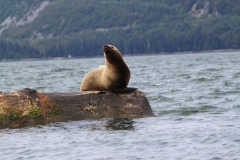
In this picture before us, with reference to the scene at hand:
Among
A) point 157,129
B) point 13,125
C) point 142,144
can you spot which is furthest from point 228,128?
point 13,125

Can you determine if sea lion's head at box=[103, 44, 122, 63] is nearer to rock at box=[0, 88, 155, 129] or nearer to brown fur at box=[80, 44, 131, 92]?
brown fur at box=[80, 44, 131, 92]

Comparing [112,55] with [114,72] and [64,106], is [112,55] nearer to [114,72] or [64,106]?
[114,72]

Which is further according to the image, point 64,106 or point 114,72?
point 114,72

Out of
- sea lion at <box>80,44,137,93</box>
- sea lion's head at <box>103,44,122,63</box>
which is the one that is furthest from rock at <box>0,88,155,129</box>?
sea lion's head at <box>103,44,122,63</box>

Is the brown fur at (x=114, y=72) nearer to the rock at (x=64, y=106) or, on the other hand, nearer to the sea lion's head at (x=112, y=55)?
the sea lion's head at (x=112, y=55)

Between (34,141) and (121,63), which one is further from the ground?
(121,63)

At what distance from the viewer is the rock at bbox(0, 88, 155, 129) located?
596 inches

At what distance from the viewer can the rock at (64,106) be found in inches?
596

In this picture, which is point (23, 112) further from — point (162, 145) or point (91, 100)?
point (162, 145)

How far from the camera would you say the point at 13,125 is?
1514cm

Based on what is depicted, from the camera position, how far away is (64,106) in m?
15.6

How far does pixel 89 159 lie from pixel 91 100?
3908 millimetres

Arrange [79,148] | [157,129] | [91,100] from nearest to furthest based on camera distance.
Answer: [79,148]
[157,129]
[91,100]

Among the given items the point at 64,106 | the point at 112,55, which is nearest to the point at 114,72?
the point at 112,55
